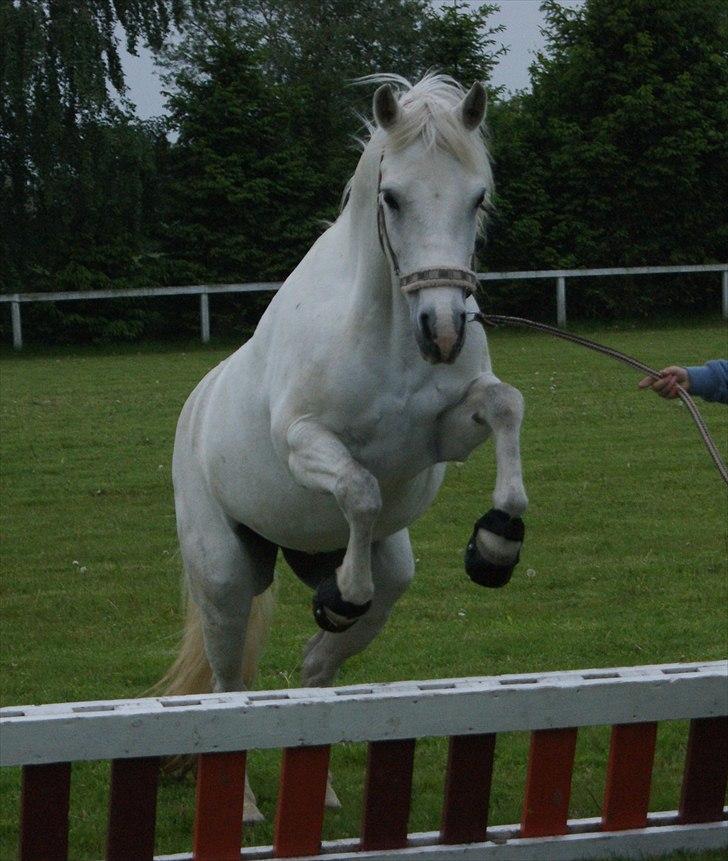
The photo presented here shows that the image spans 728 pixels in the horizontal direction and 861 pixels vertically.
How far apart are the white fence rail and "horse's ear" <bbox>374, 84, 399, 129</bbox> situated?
19.8 m

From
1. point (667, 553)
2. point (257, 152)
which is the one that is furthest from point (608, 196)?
point (667, 553)

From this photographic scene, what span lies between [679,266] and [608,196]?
2.11 m

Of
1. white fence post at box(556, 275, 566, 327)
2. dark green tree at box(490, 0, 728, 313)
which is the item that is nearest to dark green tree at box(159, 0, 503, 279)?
dark green tree at box(490, 0, 728, 313)

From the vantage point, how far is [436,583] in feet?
26.8

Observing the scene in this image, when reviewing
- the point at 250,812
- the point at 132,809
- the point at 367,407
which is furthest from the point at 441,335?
the point at 250,812

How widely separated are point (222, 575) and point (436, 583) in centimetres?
319

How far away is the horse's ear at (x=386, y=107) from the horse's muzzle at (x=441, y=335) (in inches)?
25.5

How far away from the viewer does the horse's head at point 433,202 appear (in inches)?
149

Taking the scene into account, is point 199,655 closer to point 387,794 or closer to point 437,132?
point 387,794

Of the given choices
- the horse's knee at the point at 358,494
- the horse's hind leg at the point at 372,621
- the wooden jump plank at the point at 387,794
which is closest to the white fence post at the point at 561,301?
the horse's hind leg at the point at 372,621

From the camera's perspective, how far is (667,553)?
28.7 feet

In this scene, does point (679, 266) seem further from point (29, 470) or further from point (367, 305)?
point (367, 305)

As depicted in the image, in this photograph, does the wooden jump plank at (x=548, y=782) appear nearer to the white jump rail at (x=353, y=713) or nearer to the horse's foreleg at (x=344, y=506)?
the white jump rail at (x=353, y=713)

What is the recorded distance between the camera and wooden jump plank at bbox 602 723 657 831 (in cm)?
396
